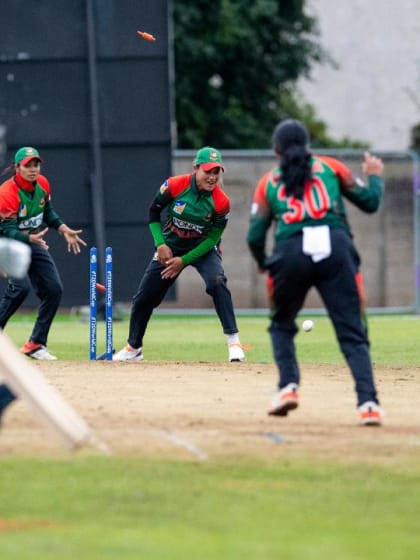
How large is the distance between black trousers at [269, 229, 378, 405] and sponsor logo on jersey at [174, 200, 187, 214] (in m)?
5.09

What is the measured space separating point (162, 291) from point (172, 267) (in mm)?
441

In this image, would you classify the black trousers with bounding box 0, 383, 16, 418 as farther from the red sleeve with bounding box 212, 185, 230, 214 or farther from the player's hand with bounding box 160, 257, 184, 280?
the red sleeve with bounding box 212, 185, 230, 214

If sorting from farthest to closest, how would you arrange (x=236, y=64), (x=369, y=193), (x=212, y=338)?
(x=236, y=64) < (x=212, y=338) < (x=369, y=193)

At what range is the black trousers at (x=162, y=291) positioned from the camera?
14922 mm

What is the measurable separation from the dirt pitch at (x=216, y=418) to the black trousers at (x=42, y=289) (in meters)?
1.81

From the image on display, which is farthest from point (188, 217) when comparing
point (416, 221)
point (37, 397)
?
point (416, 221)

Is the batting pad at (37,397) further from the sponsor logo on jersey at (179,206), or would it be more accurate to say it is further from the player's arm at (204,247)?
the player's arm at (204,247)

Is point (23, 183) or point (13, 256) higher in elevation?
point (13, 256)

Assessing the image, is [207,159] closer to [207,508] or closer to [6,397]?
[6,397]

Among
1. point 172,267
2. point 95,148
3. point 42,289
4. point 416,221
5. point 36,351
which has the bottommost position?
point 416,221

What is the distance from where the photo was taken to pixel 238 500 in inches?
284

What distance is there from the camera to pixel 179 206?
47.9 feet

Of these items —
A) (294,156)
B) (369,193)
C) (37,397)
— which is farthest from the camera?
(369,193)

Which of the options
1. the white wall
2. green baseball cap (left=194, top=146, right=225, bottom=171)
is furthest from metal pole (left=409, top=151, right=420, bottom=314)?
the white wall
